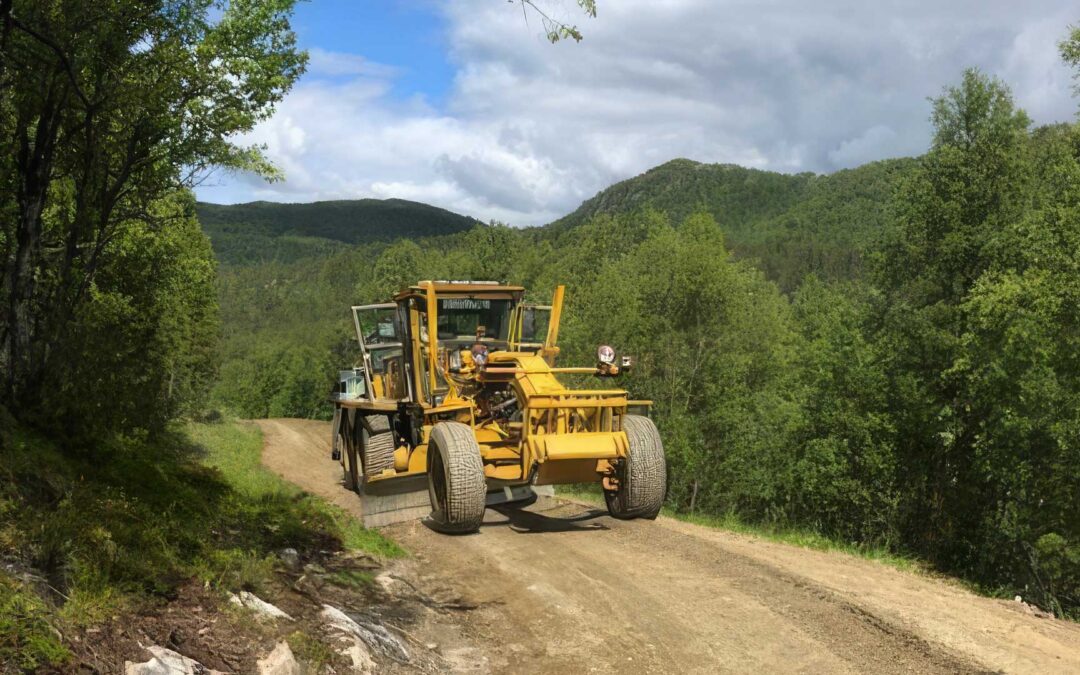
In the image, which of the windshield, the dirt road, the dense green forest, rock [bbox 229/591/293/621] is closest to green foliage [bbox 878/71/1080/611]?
the dense green forest

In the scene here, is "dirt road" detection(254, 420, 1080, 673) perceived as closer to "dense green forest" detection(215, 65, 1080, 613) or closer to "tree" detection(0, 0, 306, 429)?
"tree" detection(0, 0, 306, 429)

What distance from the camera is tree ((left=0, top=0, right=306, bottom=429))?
6.90 m

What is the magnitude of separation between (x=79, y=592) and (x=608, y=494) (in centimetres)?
692

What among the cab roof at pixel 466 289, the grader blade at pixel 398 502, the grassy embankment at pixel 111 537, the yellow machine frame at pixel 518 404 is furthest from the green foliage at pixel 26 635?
the cab roof at pixel 466 289

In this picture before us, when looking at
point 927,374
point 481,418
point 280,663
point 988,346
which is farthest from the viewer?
point 927,374

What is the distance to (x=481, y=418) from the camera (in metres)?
10.6

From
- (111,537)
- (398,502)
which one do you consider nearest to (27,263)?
(111,537)

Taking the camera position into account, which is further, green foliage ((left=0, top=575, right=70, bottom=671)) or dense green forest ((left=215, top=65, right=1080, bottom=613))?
dense green forest ((left=215, top=65, right=1080, bottom=613))

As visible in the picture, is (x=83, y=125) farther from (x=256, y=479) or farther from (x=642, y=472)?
(x=256, y=479)

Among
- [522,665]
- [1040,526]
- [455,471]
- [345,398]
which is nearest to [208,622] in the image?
[522,665]

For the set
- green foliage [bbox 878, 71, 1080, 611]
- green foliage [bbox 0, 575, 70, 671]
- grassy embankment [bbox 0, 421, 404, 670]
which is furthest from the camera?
green foliage [bbox 878, 71, 1080, 611]

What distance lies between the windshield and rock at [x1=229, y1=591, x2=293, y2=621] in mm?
5868

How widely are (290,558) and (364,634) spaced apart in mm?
1987

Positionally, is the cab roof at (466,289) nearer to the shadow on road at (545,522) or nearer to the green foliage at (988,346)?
the shadow on road at (545,522)
